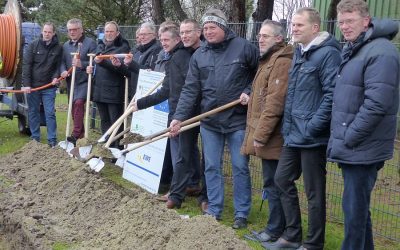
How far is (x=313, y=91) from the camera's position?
4668 millimetres

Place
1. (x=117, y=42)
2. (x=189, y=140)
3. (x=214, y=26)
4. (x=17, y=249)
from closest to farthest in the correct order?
(x=17, y=249) → (x=214, y=26) → (x=189, y=140) → (x=117, y=42)


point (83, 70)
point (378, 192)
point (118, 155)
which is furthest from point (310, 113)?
point (83, 70)

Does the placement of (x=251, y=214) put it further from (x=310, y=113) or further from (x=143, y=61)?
(x=143, y=61)

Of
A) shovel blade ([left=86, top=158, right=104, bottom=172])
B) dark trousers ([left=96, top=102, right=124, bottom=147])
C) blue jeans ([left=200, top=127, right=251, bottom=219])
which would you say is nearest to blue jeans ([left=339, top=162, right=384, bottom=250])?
blue jeans ([left=200, top=127, right=251, bottom=219])

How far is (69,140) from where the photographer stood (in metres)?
8.88

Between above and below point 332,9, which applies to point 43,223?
below

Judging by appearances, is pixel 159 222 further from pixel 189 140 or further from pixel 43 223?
pixel 189 140

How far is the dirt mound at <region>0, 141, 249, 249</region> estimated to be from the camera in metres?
4.52

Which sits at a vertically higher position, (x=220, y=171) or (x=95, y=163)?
(x=220, y=171)

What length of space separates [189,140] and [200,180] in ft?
3.50

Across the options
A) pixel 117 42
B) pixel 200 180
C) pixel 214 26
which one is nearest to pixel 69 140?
pixel 117 42

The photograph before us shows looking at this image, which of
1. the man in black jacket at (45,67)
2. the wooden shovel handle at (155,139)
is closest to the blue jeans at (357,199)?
the wooden shovel handle at (155,139)

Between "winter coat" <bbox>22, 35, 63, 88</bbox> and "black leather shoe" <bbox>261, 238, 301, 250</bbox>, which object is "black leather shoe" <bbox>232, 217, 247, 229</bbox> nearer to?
"black leather shoe" <bbox>261, 238, 301, 250</bbox>

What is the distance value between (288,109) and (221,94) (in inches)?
41.2
